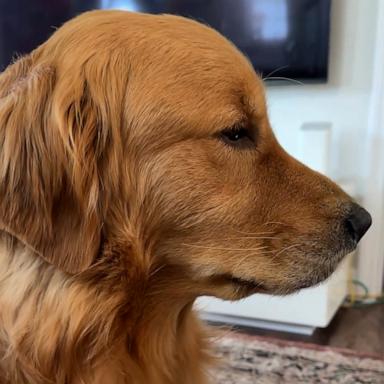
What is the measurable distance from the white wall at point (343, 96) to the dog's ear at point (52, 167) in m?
1.61

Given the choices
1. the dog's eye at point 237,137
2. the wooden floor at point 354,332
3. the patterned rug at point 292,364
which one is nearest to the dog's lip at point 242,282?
the dog's eye at point 237,137

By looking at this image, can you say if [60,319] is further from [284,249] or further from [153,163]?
[284,249]

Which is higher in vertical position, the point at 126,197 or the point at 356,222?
the point at 126,197

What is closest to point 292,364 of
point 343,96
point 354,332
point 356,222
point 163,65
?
point 354,332

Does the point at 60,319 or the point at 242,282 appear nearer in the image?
the point at 60,319

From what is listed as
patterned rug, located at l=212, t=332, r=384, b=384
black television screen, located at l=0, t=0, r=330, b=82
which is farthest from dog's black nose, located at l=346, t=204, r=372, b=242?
black television screen, located at l=0, t=0, r=330, b=82

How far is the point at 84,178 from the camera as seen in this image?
861 mm

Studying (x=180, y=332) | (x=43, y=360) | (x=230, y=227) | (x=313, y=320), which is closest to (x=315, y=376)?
(x=313, y=320)

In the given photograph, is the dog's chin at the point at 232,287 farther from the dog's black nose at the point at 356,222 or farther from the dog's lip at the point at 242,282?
the dog's black nose at the point at 356,222

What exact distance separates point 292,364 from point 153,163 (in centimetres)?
123

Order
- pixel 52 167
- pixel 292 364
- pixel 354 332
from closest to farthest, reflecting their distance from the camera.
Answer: pixel 52 167
pixel 292 364
pixel 354 332

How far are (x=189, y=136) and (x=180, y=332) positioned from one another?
0.39m

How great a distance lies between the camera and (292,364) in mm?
1911

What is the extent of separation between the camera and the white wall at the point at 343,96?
237 centimetres
